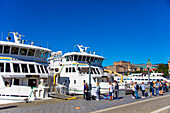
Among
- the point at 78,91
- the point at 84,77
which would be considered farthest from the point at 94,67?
the point at 78,91

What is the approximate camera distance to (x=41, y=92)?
567 inches

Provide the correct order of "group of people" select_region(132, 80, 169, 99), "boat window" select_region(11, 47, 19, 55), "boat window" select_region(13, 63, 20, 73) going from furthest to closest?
"boat window" select_region(11, 47, 19, 55), "boat window" select_region(13, 63, 20, 73), "group of people" select_region(132, 80, 169, 99)

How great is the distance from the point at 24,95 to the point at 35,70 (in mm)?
5657

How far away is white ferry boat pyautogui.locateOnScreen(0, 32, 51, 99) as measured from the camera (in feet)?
55.5

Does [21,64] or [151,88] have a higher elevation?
[21,64]

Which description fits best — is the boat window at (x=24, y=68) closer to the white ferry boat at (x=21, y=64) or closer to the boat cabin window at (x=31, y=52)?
the white ferry boat at (x=21, y=64)

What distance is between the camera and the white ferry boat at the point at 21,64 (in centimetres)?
1691

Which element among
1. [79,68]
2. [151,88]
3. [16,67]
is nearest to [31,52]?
[16,67]

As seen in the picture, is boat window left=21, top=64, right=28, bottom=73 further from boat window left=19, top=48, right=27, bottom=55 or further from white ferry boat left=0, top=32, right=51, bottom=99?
boat window left=19, top=48, right=27, bottom=55

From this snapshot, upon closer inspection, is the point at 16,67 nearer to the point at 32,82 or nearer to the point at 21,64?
the point at 21,64

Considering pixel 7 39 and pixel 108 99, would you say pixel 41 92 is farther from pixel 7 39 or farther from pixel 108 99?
pixel 7 39

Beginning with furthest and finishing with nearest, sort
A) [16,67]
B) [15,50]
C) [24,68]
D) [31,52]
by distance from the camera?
1. [31,52]
2. [15,50]
3. [24,68]
4. [16,67]

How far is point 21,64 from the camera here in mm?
18422

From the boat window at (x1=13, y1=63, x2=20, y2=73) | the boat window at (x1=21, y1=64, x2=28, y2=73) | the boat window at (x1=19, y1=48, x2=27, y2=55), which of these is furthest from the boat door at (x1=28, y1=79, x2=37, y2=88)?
the boat window at (x1=19, y1=48, x2=27, y2=55)
